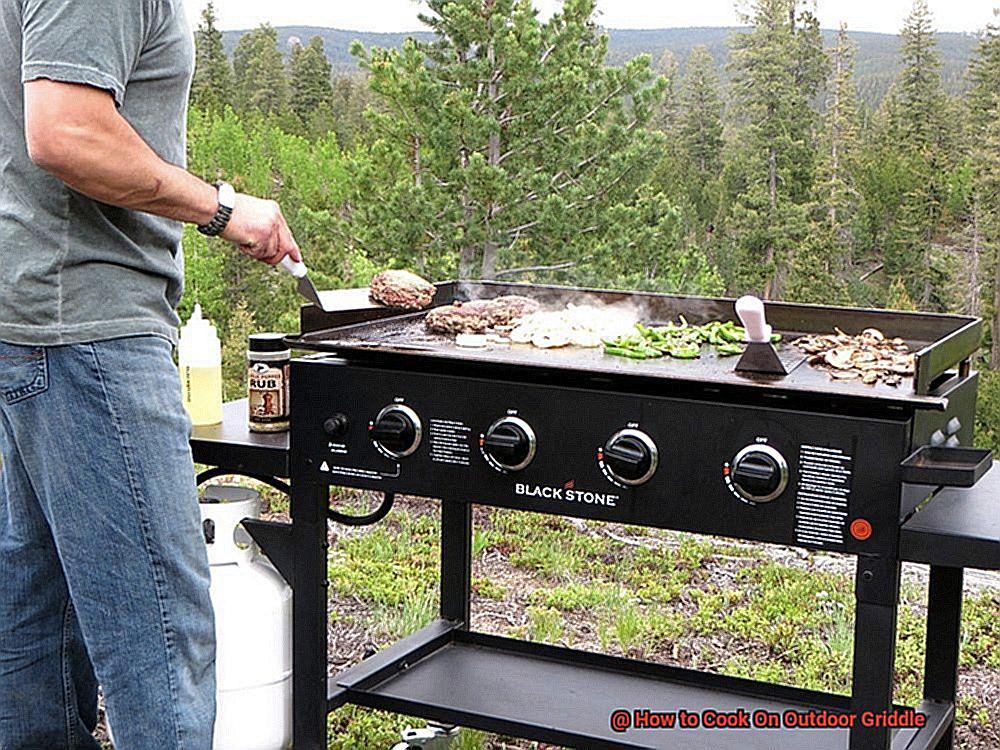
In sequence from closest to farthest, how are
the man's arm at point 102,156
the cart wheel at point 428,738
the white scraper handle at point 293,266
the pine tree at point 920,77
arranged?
1. the man's arm at point 102,156
2. the white scraper handle at point 293,266
3. the cart wheel at point 428,738
4. the pine tree at point 920,77

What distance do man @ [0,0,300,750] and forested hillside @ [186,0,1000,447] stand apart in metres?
3.82

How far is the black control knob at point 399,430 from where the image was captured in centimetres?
224

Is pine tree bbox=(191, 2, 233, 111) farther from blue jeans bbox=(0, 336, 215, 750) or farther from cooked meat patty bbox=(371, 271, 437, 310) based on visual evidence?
blue jeans bbox=(0, 336, 215, 750)

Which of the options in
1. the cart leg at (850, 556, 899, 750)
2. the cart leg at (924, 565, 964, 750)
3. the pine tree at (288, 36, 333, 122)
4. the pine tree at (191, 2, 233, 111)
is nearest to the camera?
the cart leg at (850, 556, 899, 750)

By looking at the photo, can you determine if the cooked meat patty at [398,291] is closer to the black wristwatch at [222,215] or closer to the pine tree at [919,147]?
the black wristwatch at [222,215]

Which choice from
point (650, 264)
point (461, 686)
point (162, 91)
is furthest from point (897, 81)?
point (162, 91)

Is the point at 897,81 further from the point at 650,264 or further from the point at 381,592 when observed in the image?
the point at 381,592

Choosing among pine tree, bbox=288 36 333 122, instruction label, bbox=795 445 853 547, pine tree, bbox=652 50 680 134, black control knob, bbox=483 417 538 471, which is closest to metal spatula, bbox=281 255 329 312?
black control knob, bbox=483 417 538 471

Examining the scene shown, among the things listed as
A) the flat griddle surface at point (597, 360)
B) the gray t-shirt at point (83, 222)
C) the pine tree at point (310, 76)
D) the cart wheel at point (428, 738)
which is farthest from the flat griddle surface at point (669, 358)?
the pine tree at point (310, 76)

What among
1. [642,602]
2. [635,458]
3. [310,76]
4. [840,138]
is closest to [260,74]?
[310,76]

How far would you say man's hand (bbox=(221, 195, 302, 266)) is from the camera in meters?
2.09

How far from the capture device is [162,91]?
2029mm

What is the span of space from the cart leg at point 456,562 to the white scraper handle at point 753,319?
1.17 meters

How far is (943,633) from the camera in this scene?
2555 millimetres
